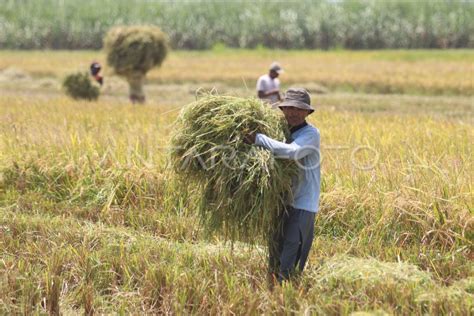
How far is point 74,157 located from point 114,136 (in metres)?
0.99

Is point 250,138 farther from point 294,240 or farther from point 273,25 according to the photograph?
point 273,25

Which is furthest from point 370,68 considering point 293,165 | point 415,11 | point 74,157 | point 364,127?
point 415,11

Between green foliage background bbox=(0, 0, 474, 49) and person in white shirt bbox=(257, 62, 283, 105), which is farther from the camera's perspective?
green foliage background bbox=(0, 0, 474, 49)

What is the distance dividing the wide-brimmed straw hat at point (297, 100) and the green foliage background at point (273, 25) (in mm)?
45150

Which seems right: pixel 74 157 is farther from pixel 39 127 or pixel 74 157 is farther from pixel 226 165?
pixel 226 165

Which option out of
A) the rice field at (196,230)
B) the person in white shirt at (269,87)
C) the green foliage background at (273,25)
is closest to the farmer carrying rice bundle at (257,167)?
the rice field at (196,230)

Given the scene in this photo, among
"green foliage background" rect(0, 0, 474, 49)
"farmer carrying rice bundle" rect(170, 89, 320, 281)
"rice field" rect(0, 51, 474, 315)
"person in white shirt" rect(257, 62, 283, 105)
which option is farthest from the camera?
"green foliage background" rect(0, 0, 474, 49)

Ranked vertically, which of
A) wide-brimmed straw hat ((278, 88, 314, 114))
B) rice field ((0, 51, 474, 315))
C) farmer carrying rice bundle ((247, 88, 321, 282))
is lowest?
rice field ((0, 51, 474, 315))

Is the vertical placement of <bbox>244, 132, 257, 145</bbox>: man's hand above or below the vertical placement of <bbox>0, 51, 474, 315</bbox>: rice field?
above

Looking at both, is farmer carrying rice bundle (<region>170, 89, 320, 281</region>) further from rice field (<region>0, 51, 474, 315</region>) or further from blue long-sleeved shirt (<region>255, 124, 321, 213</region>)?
rice field (<region>0, 51, 474, 315</region>)

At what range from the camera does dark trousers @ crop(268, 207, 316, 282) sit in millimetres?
4527

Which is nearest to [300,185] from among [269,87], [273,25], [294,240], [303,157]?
[303,157]

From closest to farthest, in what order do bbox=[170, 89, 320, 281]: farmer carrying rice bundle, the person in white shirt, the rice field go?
the rice field
bbox=[170, 89, 320, 281]: farmer carrying rice bundle
the person in white shirt

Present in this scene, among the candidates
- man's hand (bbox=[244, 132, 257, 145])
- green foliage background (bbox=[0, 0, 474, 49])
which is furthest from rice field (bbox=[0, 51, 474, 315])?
green foliage background (bbox=[0, 0, 474, 49])
